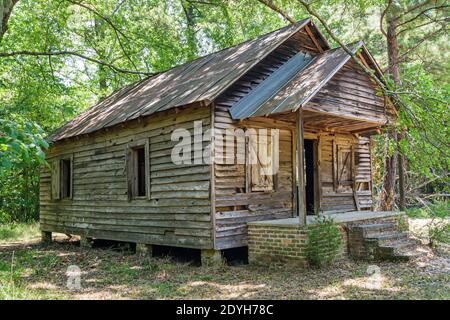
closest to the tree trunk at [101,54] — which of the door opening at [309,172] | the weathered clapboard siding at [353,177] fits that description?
the door opening at [309,172]

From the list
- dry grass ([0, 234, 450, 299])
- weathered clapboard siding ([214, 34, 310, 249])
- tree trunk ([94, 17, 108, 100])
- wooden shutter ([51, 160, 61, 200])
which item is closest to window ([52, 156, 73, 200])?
wooden shutter ([51, 160, 61, 200])

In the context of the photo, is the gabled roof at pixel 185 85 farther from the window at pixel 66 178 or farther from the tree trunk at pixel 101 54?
the tree trunk at pixel 101 54

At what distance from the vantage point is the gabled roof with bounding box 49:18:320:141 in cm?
1023

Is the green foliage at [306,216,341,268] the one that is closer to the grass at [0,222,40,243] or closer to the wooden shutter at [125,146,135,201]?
the wooden shutter at [125,146,135,201]

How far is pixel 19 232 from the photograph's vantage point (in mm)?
19141

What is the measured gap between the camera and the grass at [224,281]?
24.1 ft

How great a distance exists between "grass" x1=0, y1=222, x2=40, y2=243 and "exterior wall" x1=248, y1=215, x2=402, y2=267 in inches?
463

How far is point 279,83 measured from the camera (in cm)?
1048

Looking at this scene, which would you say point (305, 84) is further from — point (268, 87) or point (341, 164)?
point (341, 164)

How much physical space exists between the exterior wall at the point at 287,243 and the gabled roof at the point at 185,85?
121 inches

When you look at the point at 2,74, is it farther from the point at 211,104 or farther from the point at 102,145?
the point at 211,104

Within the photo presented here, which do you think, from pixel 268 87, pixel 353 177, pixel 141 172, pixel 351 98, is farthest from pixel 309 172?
pixel 141 172

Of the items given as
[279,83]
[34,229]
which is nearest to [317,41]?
[279,83]

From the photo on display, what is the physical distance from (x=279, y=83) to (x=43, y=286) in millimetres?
6532
